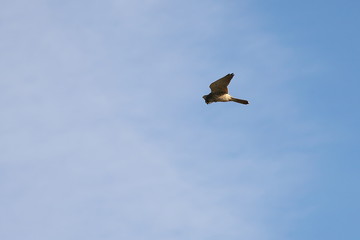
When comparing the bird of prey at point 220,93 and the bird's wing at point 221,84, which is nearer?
the bird's wing at point 221,84

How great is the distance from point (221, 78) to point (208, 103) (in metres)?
3.44

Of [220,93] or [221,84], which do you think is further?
[220,93]

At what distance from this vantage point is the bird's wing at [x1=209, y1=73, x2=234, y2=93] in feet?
168

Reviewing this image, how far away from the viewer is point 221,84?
171 ft

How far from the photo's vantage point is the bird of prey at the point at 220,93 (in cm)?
5172

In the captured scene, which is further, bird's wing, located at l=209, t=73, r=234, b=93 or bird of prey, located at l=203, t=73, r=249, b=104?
bird of prey, located at l=203, t=73, r=249, b=104

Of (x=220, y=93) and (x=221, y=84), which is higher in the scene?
(x=220, y=93)

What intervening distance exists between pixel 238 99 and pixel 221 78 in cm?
289

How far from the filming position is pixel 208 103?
54.4 metres

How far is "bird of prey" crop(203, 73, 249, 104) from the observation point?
51719 mm

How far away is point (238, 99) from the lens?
2114 inches

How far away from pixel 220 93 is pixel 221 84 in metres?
1.25

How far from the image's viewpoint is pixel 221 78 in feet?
169
